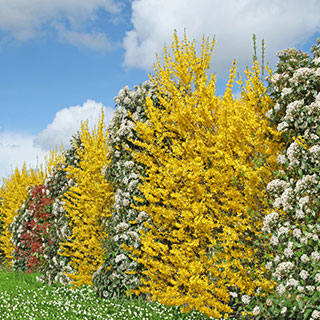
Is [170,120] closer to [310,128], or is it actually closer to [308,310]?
[310,128]

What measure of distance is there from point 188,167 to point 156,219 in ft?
3.46

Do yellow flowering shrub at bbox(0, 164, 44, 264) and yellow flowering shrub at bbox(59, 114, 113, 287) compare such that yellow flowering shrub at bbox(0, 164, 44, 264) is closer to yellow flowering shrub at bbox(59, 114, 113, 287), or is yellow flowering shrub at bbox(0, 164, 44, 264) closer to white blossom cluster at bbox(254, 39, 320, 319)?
yellow flowering shrub at bbox(59, 114, 113, 287)

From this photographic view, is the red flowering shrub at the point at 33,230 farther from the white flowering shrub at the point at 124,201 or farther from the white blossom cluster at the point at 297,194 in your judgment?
the white blossom cluster at the point at 297,194

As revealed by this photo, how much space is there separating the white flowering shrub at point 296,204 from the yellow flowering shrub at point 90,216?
3995 mm

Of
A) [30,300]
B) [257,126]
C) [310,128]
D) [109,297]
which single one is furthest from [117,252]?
[310,128]

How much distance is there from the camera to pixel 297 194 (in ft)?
12.7


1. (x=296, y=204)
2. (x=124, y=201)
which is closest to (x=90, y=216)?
(x=124, y=201)

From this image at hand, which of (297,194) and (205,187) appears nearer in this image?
(297,194)

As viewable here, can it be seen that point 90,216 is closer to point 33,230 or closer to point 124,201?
point 124,201

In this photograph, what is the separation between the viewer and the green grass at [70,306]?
5.81 meters

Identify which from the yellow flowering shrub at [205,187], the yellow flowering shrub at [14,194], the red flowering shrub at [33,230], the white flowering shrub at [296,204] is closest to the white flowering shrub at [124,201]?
the yellow flowering shrub at [205,187]

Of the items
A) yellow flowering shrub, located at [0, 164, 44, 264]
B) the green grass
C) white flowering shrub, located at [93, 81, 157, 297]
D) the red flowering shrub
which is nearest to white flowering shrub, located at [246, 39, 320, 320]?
the green grass

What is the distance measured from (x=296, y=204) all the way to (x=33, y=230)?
8.79 meters

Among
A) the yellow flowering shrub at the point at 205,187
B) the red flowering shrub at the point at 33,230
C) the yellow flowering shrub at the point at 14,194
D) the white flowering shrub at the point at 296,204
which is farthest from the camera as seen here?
the yellow flowering shrub at the point at 14,194
